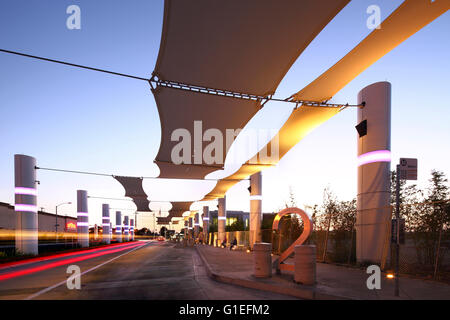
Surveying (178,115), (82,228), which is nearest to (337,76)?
(178,115)

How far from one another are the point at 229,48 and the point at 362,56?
165 inches

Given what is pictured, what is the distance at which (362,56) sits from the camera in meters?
10.4

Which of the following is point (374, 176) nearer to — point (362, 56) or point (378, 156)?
point (378, 156)

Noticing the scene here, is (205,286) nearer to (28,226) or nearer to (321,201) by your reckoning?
(321,201)

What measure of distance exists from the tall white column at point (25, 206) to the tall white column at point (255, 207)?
14.8m

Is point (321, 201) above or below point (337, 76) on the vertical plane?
below

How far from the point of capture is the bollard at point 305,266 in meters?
8.58

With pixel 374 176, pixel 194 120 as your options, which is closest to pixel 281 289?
pixel 374 176

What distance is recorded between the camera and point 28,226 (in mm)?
20250

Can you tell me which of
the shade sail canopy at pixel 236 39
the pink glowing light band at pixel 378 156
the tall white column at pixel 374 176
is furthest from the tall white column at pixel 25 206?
the pink glowing light band at pixel 378 156

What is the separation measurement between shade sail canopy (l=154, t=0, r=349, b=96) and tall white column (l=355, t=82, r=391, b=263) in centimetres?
418
